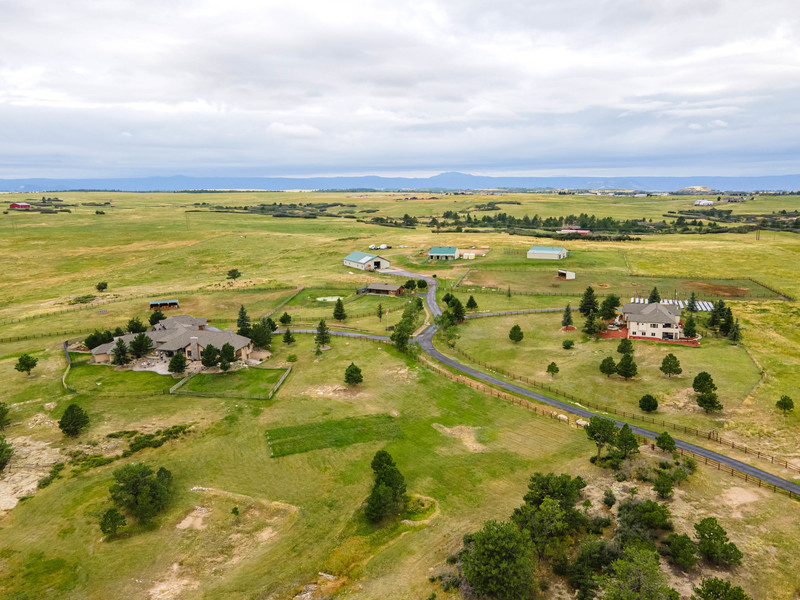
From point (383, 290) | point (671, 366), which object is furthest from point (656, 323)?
point (383, 290)

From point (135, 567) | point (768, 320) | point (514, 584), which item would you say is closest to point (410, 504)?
point (514, 584)

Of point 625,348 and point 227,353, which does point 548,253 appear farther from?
point 227,353

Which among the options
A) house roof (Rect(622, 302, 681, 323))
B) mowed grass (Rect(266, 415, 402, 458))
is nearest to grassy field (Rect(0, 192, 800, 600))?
mowed grass (Rect(266, 415, 402, 458))

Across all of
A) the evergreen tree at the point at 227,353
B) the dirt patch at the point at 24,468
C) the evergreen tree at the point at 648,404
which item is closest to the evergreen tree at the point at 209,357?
the evergreen tree at the point at 227,353

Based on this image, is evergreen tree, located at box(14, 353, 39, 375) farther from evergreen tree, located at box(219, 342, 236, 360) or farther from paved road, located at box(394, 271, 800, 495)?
paved road, located at box(394, 271, 800, 495)

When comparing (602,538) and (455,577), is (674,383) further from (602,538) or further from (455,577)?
(455,577)

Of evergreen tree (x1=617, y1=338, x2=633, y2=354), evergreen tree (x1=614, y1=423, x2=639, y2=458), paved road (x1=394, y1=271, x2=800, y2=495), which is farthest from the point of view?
evergreen tree (x1=617, y1=338, x2=633, y2=354)

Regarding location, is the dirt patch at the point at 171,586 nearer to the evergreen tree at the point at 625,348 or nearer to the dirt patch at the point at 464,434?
the dirt patch at the point at 464,434
